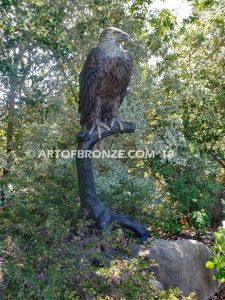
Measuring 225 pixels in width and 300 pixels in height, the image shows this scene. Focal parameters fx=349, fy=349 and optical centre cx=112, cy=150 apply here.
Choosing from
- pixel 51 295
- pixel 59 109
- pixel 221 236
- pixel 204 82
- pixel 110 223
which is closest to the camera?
pixel 51 295

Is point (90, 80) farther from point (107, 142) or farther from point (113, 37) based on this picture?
point (107, 142)

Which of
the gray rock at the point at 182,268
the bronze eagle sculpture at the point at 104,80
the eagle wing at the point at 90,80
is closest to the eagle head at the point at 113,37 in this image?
the bronze eagle sculpture at the point at 104,80

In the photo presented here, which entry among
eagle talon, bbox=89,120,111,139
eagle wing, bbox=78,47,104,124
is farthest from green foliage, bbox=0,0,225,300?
eagle talon, bbox=89,120,111,139

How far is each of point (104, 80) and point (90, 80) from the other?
14cm

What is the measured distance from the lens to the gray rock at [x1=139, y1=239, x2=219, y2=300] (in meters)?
3.62

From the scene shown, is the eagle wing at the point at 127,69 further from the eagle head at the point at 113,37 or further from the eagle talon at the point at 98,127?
the eagle talon at the point at 98,127

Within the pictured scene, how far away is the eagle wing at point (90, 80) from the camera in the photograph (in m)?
3.14

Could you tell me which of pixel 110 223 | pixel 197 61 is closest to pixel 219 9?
pixel 197 61

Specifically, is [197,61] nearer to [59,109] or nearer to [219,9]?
[219,9]

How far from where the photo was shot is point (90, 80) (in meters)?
3.21

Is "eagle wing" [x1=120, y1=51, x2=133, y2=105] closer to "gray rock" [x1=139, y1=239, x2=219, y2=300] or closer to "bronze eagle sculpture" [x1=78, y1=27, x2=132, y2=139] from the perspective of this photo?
"bronze eagle sculpture" [x1=78, y1=27, x2=132, y2=139]

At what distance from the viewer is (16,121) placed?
A: 547 centimetres

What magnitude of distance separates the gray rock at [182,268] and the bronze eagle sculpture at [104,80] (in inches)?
55.2

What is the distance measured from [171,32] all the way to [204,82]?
1.05 m
